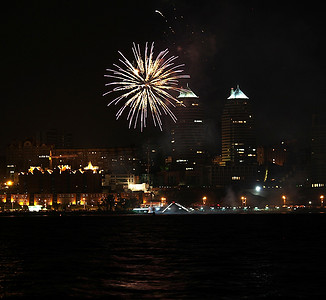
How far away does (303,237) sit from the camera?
301 feet

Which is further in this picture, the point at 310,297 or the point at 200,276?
the point at 200,276

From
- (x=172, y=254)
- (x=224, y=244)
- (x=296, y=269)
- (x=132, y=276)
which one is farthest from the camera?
(x=224, y=244)

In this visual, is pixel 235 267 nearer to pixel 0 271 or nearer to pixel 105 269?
pixel 105 269

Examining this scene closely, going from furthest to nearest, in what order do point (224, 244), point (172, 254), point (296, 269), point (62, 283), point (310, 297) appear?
point (224, 244), point (172, 254), point (296, 269), point (62, 283), point (310, 297)

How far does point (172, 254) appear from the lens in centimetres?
6662

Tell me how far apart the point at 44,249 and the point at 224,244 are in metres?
19.2

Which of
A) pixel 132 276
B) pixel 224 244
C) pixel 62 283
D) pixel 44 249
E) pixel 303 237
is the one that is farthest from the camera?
pixel 303 237

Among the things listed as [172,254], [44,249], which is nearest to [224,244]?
[172,254]

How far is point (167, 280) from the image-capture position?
1863 inches

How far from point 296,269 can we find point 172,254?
16.1 metres

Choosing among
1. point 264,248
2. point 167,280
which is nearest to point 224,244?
point 264,248

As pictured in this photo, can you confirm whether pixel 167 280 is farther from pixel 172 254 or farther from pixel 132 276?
pixel 172 254

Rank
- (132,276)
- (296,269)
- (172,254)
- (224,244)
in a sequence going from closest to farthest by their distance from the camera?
(132,276)
(296,269)
(172,254)
(224,244)

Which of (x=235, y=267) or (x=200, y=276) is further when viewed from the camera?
(x=235, y=267)
